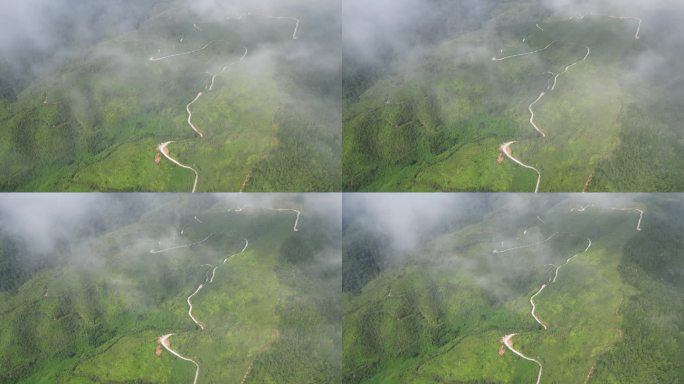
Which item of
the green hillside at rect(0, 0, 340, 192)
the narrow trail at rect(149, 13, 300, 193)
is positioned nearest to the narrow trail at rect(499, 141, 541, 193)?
the green hillside at rect(0, 0, 340, 192)

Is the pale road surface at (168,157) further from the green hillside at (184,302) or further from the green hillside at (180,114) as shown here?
the green hillside at (184,302)

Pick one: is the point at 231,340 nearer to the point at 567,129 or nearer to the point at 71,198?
the point at 71,198

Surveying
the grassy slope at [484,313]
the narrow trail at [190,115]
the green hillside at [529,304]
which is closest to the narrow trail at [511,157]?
the green hillside at [529,304]

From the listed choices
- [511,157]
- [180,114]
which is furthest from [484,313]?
[180,114]

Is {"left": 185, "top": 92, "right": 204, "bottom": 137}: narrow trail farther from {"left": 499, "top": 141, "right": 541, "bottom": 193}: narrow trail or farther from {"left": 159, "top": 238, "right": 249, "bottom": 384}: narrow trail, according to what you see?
{"left": 499, "top": 141, "right": 541, "bottom": 193}: narrow trail

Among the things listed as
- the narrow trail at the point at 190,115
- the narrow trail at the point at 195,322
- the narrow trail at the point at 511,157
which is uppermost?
the narrow trail at the point at 190,115

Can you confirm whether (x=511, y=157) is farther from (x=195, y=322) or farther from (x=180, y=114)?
(x=195, y=322)
